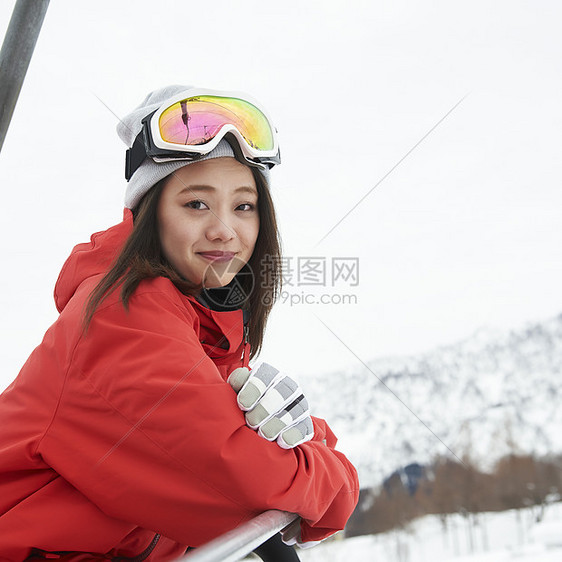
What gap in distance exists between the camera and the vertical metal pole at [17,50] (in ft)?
3.76

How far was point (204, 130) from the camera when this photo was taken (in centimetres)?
101

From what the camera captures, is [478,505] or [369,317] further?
[369,317]

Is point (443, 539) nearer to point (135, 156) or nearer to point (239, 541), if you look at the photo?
point (135, 156)

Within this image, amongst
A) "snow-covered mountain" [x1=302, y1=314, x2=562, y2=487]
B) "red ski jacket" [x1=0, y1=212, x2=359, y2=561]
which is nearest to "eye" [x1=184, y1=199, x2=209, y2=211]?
"red ski jacket" [x1=0, y1=212, x2=359, y2=561]

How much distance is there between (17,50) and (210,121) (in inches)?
17.5

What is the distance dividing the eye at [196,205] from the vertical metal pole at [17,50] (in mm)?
445

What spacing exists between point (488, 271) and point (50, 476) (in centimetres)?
4086

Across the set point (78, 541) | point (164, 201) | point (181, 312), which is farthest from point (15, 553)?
point (164, 201)

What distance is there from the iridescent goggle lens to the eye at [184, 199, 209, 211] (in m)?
0.09

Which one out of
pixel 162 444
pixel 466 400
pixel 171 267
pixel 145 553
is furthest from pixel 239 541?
pixel 466 400

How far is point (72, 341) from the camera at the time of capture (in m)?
0.76

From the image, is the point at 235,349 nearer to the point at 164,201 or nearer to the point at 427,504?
the point at 164,201

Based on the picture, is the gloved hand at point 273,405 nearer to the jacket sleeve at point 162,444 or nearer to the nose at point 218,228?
the jacket sleeve at point 162,444

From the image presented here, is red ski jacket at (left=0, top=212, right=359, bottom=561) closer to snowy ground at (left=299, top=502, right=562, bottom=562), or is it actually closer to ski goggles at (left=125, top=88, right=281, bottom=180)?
ski goggles at (left=125, top=88, right=281, bottom=180)
